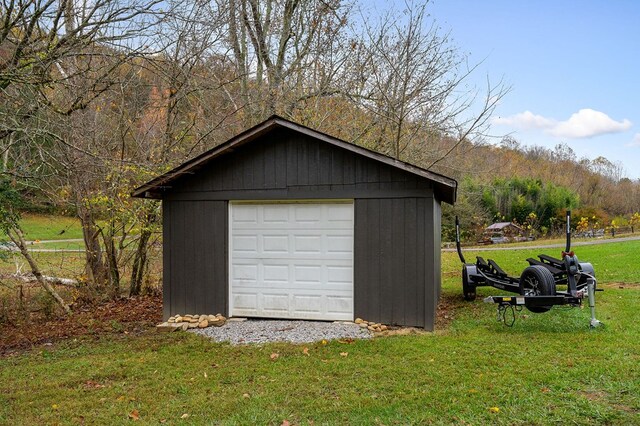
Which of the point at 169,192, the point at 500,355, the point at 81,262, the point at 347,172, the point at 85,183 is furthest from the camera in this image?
the point at 81,262

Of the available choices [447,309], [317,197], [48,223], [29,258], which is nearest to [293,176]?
[317,197]

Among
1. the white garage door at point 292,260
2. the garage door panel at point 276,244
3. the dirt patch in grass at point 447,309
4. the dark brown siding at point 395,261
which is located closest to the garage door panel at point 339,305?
the white garage door at point 292,260

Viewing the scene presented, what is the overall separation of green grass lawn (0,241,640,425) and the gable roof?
2.23m

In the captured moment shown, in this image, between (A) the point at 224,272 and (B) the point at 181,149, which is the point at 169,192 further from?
(B) the point at 181,149

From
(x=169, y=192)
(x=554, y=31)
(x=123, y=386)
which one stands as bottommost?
(x=123, y=386)

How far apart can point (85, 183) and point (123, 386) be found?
6.05 metres

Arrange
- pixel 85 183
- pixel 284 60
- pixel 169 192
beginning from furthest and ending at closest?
pixel 284 60, pixel 85 183, pixel 169 192

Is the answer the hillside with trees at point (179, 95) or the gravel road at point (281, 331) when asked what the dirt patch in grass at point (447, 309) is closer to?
the gravel road at point (281, 331)

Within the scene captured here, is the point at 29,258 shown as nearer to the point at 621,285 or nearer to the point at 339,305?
the point at 339,305

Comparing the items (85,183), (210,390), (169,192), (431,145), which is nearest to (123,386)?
(210,390)

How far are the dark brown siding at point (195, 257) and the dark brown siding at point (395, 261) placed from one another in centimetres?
226

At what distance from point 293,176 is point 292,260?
1.36 m

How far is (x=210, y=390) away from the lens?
15.3 ft

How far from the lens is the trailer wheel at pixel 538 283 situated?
6926 millimetres
